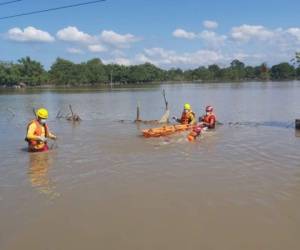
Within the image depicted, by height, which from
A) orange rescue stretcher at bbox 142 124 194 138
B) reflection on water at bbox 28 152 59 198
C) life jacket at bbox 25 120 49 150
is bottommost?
reflection on water at bbox 28 152 59 198

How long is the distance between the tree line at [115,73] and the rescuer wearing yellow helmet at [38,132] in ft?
384

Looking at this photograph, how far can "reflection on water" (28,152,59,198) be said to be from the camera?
10883 mm

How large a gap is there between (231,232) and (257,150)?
9.15m

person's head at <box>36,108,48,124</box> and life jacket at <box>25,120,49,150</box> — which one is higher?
person's head at <box>36,108,48,124</box>

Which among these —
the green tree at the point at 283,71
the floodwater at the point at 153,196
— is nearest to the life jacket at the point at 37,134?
the floodwater at the point at 153,196

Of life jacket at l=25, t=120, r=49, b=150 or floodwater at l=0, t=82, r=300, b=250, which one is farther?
life jacket at l=25, t=120, r=49, b=150

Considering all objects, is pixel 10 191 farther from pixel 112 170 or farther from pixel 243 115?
pixel 243 115

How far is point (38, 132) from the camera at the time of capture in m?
15.2

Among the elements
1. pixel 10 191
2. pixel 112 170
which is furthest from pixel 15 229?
pixel 112 170

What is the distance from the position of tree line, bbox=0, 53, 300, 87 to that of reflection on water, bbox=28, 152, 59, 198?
117 metres

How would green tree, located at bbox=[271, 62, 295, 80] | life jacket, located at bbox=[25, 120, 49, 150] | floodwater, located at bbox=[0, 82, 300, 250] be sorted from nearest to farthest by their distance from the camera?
floodwater, located at bbox=[0, 82, 300, 250] < life jacket, located at bbox=[25, 120, 49, 150] < green tree, located at bbox=[271, 62, 295, 80]

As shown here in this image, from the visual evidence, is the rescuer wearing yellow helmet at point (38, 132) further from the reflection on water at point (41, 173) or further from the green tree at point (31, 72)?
the green tree at point (31, 72)

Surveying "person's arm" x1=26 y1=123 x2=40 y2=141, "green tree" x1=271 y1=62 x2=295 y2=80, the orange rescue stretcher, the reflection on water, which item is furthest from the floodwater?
"green tree" x1=271 y1=62 x2=295 y2=80

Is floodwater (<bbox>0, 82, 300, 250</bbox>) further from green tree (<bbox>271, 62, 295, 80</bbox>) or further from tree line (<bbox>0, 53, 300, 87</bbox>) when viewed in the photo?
green tree (<bbox>271, 62, 295, 80</bbox>)
